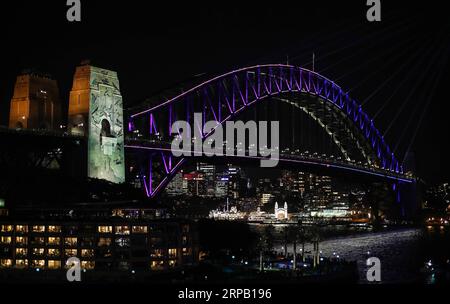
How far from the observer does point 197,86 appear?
244ft

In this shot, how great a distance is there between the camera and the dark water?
49.3m

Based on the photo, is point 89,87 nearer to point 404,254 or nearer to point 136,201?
point 136,201

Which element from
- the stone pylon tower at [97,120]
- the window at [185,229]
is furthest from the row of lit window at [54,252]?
the stone pylon tower at [97,120]

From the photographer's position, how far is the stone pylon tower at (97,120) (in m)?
56.3

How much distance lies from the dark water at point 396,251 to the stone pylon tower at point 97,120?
1688 cm

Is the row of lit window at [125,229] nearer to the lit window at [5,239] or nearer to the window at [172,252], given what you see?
the window at [172,252]

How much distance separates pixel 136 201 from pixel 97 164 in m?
9.19

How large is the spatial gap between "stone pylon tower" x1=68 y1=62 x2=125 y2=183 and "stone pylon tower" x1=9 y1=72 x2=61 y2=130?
1699 mm

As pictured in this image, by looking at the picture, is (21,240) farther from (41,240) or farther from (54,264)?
(54,264)

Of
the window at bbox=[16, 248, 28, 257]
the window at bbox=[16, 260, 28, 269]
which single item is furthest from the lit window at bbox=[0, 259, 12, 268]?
the window at bbox=[16, 248, 28, 257]

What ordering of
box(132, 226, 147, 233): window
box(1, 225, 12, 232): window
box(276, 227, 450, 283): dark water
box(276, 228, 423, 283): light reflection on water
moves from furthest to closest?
box(276, 228, 423, 283): light reflection on water, box(276, 227, 450, 283): dark water, box(1, 225, 12, 232): window, box(132, 226, 147, 233): window

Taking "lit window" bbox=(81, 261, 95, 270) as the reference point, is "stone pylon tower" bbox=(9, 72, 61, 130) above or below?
above

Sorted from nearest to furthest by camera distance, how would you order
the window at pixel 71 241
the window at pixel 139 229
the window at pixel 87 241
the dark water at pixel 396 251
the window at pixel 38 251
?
the window at pixel 87 241 < the window at pixel 71 241 < the window at pixel 139 229 < the window at pixel 38 251 < the dark water at pixel 396 251

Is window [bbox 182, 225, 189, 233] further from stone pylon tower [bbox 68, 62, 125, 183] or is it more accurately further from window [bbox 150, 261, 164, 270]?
stone pylon tower [bbox 68, 62, 125, 183]
